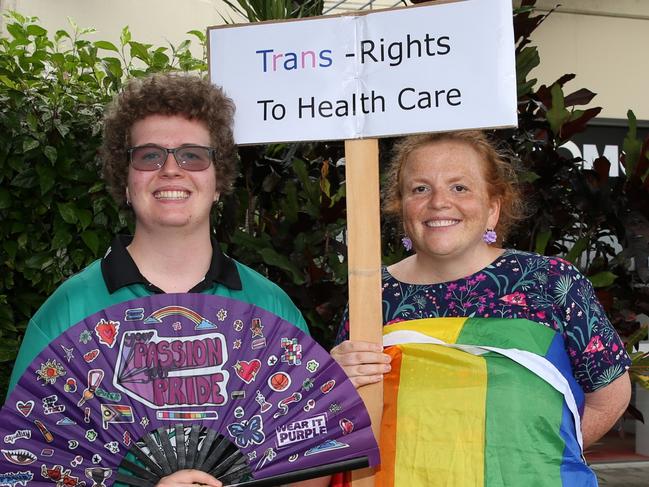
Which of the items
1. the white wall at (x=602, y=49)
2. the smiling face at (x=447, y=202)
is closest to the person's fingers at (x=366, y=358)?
the smiling face at (x=447, y=202)

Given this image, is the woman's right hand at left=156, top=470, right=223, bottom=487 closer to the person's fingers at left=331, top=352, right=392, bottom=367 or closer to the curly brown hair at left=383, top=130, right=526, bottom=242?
the person's fingers at left=331, top=352, right=392, bottom=367

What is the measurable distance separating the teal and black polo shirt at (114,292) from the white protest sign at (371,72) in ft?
1.41

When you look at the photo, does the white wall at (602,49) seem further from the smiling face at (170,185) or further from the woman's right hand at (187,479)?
the woman's right hand at (187,479)

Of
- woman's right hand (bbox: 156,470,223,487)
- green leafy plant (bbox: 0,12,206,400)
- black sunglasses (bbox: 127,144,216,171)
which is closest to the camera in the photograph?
woman's right hand (bbox: 156,470,223,487)

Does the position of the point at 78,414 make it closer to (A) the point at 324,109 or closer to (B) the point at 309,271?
(A) the point at 324,109

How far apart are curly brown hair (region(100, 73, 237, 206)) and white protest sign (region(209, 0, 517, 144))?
12 cm

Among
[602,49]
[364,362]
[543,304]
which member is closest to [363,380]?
[364,362]

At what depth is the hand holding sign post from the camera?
7.18 ft

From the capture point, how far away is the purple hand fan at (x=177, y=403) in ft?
5.93

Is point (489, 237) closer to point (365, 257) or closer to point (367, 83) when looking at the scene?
point (365, 257)

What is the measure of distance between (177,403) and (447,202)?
0.92m

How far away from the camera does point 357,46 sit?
228 cm

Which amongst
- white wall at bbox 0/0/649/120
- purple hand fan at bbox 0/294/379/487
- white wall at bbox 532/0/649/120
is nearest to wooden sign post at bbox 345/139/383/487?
purple hand fan at bbox 0/294/379/487

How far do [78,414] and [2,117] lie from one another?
2.18 meters
